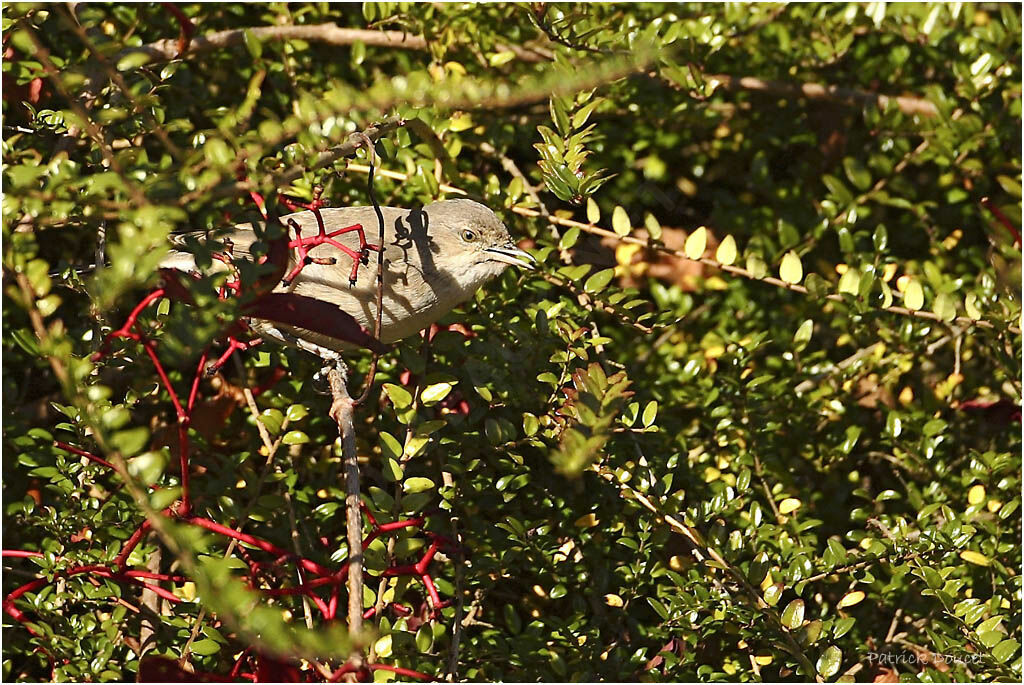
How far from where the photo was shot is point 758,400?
9.43 feet

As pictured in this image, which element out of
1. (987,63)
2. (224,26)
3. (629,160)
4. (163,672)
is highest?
(224,26)

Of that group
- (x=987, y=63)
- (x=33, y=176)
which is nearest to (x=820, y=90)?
(x=987, y=63)

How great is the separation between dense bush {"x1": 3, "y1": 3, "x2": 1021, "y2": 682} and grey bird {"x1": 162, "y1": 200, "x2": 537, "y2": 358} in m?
0.07

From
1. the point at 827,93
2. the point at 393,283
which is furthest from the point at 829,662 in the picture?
the point at 827,93

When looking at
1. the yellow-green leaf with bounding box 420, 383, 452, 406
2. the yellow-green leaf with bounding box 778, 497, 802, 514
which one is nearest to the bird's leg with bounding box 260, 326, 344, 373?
the yellow-green leaf with bounding box 420, 383, 452, 406

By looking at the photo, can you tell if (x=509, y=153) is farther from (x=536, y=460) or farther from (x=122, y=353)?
(x=122, y=353)

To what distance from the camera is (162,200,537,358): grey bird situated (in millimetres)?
2667

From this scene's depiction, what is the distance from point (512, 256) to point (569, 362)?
502 millimetres

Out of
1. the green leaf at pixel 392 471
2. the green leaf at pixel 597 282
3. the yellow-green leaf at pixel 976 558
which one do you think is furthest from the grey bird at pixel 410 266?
the yellow-green leaf at pixel 976 558

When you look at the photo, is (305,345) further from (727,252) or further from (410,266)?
(727,252)

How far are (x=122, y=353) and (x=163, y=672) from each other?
78 cm

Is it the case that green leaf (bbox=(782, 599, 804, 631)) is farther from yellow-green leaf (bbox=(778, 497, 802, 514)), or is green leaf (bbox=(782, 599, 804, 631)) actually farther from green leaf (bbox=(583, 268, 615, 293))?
green leaf (bbox=(583, 268, 615, 293))

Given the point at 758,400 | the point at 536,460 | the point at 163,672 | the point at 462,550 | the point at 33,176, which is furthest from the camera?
the point at 758,400

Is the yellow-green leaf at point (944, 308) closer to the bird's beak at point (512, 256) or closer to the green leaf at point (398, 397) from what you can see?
the bird's beak at point (512, 256)
